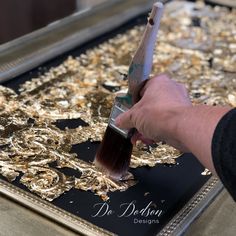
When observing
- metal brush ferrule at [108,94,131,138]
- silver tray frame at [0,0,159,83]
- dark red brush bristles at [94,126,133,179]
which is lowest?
silver tray frame at [0,0,159,83]

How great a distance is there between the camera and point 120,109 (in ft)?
3.30

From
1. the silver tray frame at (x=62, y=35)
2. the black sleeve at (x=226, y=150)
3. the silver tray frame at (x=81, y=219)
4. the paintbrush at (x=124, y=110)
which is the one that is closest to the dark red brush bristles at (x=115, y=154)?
the paintbrush at (x=124, y=110)

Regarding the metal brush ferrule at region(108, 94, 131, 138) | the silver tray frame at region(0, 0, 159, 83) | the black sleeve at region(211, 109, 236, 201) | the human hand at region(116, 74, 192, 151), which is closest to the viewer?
the black sleeve at region(211, 109, 236, 201)

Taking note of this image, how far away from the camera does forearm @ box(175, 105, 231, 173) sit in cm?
79

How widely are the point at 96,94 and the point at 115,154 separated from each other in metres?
0.34

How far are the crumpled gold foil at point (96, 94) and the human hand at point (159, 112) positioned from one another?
0.15 meters

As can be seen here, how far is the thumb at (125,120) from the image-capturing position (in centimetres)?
93

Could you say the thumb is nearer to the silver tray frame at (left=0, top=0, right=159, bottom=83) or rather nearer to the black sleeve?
the black sleeve

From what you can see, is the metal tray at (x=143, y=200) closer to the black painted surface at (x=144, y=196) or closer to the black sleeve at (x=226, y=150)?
the black painted surface at (x=144, y=196)

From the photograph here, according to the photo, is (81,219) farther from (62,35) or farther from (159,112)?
(62,35)

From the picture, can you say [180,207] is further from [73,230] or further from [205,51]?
[205,51]

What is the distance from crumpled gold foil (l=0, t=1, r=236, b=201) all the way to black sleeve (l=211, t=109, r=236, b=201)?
276mm

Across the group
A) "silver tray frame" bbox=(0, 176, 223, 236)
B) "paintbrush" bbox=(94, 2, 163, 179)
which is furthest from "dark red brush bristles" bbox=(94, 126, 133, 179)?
"silver tray frame" bbox=(0, 176, 223, 236)

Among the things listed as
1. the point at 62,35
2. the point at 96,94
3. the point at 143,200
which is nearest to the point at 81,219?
the point at 143,200
